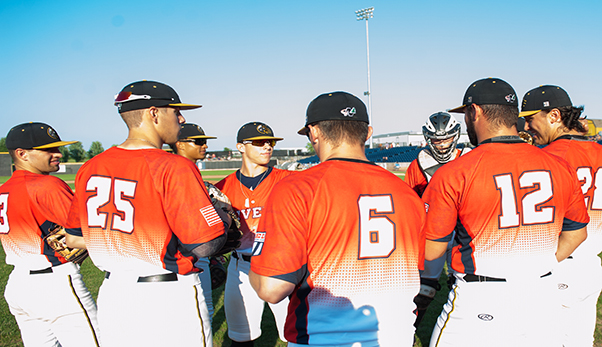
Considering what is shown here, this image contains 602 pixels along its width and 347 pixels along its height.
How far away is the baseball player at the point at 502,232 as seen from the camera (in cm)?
240

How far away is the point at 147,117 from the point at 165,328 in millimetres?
1479

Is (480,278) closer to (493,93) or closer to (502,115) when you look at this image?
(502,115)

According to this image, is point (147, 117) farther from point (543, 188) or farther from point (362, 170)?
point (543, 188)

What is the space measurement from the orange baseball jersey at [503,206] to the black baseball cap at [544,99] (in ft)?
4.14

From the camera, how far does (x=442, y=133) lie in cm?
434

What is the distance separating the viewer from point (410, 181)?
4637mm

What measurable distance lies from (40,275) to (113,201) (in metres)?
1.67

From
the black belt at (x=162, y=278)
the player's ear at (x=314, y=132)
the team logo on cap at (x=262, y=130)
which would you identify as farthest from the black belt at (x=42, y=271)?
the player's ear at (x=314, y=132)

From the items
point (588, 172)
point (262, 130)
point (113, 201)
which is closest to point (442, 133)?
point (588, 172)

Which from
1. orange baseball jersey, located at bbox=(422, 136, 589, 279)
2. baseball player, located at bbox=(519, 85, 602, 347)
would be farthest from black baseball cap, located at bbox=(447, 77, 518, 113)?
baseball player, located at bbox=(519, 85, 602, 347)

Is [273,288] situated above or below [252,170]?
below

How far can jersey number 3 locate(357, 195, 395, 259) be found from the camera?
6.18 feet

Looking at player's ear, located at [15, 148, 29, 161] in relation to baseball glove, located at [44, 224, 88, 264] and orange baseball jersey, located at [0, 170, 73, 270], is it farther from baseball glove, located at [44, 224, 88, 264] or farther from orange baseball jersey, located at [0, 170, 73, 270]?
baseball glove, located at [44, 224, 88, 264]

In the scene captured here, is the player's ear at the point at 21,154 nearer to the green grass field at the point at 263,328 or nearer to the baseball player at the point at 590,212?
the green grass field at the point at 263,328
